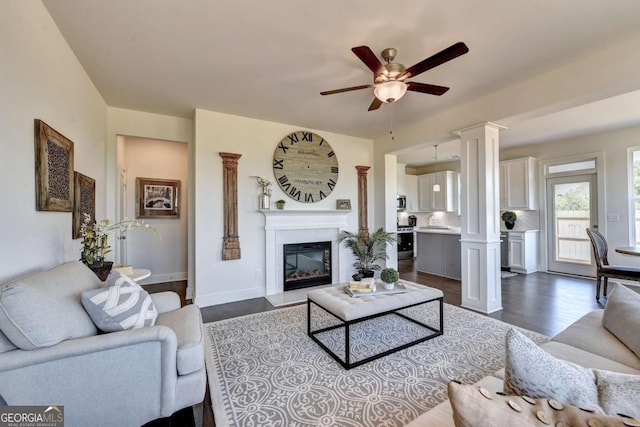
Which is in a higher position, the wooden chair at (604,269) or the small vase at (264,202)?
the small vase at (264,202)

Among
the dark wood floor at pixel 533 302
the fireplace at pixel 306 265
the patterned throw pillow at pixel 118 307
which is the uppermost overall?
the patterned throw pillow at pixel 118 307

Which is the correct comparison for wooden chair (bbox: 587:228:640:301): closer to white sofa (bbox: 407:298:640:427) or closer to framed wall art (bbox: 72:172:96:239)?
white sofa (bbox: 407:298:640:427)

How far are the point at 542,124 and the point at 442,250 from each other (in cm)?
263

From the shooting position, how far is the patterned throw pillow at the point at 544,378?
2.41 ft

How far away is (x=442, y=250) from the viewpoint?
5250 millimetres

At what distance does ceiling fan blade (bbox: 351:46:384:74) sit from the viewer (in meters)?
1.86

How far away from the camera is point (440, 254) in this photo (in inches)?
208

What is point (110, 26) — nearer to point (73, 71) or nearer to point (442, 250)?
point (73, 71)

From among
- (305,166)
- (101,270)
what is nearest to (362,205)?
(305,166)

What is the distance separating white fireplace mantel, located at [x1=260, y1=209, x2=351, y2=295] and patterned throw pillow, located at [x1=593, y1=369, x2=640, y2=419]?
3.68m

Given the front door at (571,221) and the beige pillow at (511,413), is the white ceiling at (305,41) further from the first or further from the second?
the beige pillow at (511,413)

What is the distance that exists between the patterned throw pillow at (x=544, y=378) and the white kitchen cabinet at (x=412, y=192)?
23.5 feet

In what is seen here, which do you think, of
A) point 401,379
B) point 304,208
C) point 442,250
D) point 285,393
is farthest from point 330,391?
point 442,250

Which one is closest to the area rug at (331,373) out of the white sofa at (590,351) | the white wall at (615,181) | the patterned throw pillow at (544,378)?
the white sofa at (590,351)
